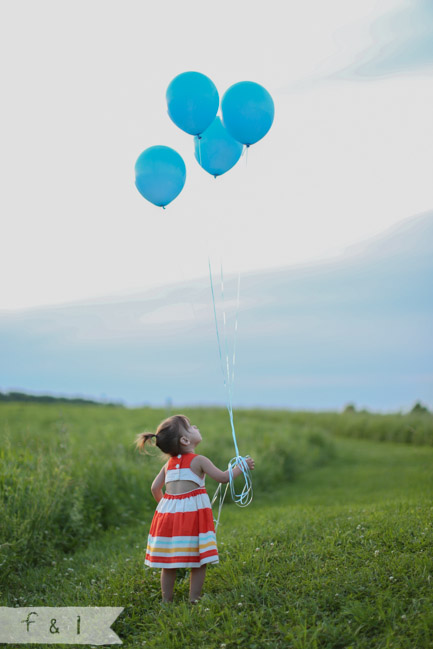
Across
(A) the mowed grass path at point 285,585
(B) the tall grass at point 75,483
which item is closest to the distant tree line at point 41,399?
(B) the tall grass at point 75,483

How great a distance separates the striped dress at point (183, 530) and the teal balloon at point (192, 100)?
3.21 m

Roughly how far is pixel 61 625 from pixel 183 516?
135cm

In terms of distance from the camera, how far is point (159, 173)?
573cm

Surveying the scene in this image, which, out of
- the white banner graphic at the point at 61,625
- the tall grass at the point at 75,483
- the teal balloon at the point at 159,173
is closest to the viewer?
the white banner graphic at the point at 61,625

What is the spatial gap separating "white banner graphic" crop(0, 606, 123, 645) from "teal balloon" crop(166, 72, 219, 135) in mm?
4412

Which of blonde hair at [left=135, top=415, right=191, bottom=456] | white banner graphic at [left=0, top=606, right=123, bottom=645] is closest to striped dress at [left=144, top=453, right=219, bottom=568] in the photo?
blonde hair at [left=135, top=415, right=191, bottom=456]

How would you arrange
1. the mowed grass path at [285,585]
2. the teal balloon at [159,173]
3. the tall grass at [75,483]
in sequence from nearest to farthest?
the mowed grass path at [285,585] → the teal balloon at [159,173] → the tall grass at [75,483]

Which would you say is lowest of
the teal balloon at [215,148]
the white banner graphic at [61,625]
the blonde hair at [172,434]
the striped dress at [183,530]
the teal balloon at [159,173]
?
the white banner graphic at [61,625]

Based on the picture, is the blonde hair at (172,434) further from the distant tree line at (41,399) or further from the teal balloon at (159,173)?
the distant tree line at (41,399)

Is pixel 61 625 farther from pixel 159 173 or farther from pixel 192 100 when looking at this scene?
pixel 192 100

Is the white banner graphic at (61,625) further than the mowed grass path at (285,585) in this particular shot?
Yes

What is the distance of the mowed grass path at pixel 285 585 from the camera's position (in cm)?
385

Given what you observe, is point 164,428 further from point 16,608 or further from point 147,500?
point 147,500

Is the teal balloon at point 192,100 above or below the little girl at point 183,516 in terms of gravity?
above
